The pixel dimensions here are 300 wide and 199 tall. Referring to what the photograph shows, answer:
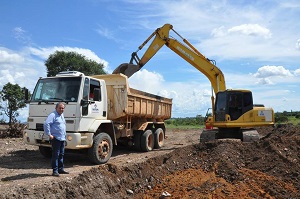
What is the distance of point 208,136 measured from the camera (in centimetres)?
1567

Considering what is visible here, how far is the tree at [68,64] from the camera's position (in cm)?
3284

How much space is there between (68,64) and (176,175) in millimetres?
25195

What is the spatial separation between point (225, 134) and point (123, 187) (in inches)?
321

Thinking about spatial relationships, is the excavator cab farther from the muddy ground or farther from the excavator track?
the muddy ground

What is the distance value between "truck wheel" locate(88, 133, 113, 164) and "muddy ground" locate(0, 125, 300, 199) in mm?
362

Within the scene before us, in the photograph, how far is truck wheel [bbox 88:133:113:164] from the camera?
10516 mm

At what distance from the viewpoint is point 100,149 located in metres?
10.8

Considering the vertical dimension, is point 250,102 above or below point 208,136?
above

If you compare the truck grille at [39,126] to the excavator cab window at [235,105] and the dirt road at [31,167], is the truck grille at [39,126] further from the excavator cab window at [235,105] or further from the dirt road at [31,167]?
the excavator cab window at [235,105]

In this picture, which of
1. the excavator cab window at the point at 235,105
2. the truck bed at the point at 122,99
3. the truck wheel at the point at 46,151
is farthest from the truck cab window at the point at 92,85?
the excavator cab window at the point at 235,105

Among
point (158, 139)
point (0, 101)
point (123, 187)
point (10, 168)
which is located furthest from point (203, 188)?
point (0, 101)

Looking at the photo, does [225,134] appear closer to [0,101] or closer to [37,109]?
[37,109]

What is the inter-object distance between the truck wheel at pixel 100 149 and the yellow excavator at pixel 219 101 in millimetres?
5024

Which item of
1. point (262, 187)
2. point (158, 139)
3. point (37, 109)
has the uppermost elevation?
point (37, 109)
